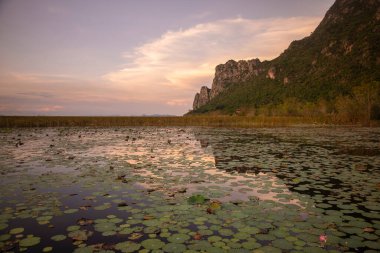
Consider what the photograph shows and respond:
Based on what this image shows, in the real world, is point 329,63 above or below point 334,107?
above

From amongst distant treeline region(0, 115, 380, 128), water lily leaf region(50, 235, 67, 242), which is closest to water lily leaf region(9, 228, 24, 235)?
water lily leaf region(50, 235, 67, 242)

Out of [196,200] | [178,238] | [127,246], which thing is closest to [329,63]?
[196,200]

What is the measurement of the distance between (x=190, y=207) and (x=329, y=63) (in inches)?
4009

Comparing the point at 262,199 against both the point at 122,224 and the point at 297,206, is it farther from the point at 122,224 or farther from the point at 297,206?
the point at 122,224

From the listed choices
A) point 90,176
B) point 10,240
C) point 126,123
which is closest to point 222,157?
point 90,176

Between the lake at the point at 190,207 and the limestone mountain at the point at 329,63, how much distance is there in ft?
246

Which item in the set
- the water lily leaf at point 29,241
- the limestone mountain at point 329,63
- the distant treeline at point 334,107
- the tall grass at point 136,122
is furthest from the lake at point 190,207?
the limestone mountain at point 329,63

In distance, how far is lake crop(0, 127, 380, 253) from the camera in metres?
4.80

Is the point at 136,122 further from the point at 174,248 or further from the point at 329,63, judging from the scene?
the point at 329,63

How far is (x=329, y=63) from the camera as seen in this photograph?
306ft

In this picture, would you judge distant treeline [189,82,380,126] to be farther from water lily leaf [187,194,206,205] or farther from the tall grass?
water lily leaf [187,194,206,205]

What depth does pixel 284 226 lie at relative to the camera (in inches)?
217

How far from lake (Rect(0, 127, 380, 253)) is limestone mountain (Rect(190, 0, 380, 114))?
246ft

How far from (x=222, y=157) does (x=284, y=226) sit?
28.8ft
